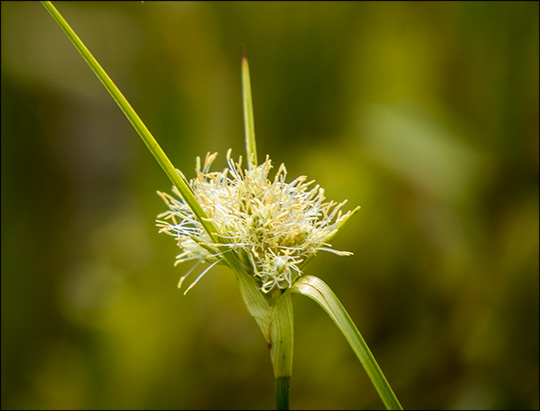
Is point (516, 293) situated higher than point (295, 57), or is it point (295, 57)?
point (295, 57)

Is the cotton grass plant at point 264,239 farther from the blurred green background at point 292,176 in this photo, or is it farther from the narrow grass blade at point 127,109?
the blurred green background at point 292,176

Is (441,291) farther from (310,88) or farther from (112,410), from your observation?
(112,410)

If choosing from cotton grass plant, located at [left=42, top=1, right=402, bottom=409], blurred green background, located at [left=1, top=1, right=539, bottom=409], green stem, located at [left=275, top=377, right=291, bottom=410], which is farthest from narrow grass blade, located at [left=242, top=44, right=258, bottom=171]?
blurred green background, located at [left=1, top=1, right=539, bottom=409]

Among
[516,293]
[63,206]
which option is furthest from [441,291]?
[63,206]

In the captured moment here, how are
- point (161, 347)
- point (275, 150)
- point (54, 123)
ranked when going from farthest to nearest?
point (54, 123)
point (275, 150)
point (161, 347)

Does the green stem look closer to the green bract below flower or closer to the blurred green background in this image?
the green bract below flower

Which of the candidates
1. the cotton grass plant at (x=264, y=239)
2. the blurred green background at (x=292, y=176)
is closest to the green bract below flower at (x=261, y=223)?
the cotton grass plant at (x=264, y=239)

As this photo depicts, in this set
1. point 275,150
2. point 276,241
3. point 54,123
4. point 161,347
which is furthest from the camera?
point 54,123

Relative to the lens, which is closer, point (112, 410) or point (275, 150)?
point (112, 410)
